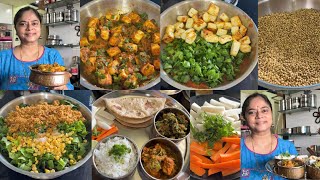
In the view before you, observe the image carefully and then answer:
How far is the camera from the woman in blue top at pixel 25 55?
317cm

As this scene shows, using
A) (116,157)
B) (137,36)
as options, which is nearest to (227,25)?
(137,36)

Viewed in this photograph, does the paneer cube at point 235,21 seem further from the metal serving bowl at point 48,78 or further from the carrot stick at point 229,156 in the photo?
the metal serving bowl at point 48,78

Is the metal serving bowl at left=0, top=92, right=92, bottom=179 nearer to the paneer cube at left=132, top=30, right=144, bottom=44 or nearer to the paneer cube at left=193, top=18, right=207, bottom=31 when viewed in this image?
the paneer cube at left=132, top=30, right=144, bottom=44

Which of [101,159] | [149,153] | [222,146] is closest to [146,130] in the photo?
[149,153]

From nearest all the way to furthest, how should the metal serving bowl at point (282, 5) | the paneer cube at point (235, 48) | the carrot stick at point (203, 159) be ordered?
the paneer cube at point (235, 48) < the metal serving bowl at point (282, 5) < the carrot stick at point (203, 159)

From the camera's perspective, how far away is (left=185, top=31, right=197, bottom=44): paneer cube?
10.2 feet

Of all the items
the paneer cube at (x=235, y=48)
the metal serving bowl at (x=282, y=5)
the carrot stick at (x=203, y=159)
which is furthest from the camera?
the carrot stick at (x=203, y=159)

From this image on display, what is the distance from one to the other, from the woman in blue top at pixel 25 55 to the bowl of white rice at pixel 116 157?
56cm

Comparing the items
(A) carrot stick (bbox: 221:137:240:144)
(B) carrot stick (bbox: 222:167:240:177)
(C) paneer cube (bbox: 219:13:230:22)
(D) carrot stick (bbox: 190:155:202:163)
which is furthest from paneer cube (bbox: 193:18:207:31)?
(B) carrot stick (bbox: 222:167:240:177)

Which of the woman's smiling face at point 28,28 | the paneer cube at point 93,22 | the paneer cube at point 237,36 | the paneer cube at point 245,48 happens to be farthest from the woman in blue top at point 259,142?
the woman's smiling face at point 28,28

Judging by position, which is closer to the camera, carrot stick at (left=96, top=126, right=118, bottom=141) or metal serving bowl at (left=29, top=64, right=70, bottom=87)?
metal serving bowl at (left=29, top=64, right=70, bottom=87)

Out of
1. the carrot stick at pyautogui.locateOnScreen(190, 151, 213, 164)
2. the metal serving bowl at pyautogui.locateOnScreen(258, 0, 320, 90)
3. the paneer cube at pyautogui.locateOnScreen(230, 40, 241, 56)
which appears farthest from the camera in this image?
the carrot stick at pyautogui.locateOnScreen(190, 151, 213, 164)

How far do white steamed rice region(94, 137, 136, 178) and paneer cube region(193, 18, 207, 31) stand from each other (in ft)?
3.55

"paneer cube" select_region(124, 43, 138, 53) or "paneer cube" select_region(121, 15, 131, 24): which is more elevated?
"paneer cube" select_region(121, 15, 131, 24)
